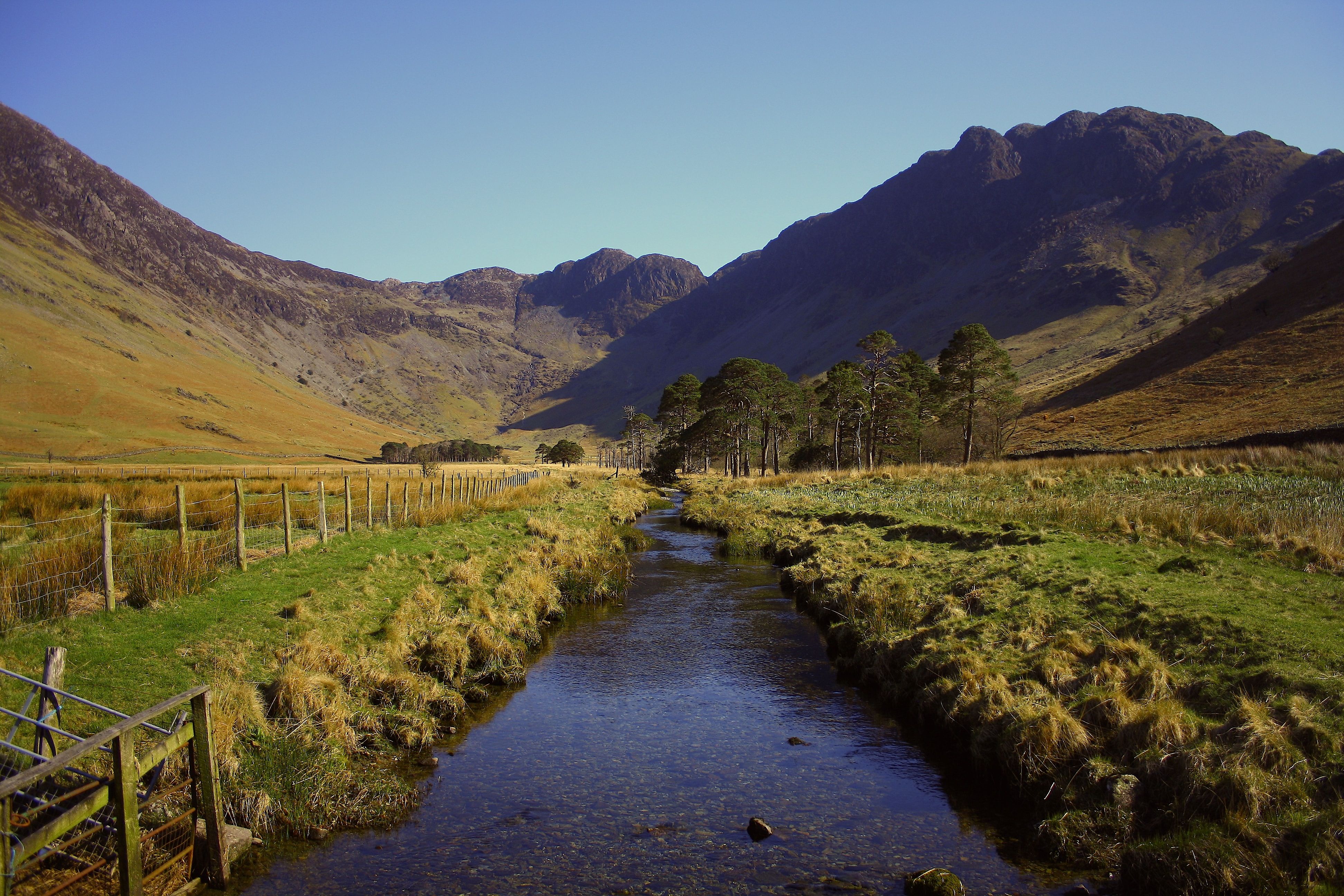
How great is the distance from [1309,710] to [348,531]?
2116 centimetres

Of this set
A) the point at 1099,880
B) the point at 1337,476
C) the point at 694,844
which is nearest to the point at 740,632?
the point at 694,844

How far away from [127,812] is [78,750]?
1087 millimetres

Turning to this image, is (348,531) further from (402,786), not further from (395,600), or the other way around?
(402,786)

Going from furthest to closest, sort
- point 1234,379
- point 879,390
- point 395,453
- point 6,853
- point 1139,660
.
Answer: point 395,453 → point 1234,379 → point 879,390 → point 1139,660 → point 6,853

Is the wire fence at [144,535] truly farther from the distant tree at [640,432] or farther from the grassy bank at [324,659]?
the distant tree at [640,432]

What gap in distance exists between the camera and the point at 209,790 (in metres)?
7.05

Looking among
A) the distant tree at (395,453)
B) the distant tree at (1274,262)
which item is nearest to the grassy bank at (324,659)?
the distant tree at (395,453)

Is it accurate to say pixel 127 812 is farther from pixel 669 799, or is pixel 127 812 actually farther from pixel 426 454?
pixel 426 454

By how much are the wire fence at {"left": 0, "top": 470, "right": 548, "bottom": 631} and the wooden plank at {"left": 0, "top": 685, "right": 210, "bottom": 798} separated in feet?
19.1

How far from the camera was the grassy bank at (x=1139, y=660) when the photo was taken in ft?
23.6

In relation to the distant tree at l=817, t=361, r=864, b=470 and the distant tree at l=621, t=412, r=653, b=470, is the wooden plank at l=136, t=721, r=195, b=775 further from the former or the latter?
the distant tree at l=621, t=412, r=653, b=470

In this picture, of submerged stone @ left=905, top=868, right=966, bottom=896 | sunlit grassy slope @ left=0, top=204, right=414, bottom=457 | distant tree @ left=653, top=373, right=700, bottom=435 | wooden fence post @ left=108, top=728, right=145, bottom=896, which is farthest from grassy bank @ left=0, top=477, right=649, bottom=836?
sunlit grassy slope @ left=0, top=204, right=414, bottom=457

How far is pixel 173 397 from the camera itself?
14700 centimetres

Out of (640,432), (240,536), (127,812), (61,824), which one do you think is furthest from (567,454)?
(61,824)
